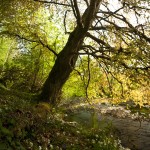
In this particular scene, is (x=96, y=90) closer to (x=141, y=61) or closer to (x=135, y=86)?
(x=135, y=86)

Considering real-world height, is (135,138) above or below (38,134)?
above

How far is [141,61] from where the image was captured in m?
11.8

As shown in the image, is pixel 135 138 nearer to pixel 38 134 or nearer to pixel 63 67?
pixel 63 67

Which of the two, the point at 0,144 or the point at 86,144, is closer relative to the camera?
the point at 0,144

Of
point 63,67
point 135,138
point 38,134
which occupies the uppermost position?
point 63,67

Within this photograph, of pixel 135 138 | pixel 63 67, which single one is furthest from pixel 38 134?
pixel 135 138

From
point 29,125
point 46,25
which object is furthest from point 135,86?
point 46,25

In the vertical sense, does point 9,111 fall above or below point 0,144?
above

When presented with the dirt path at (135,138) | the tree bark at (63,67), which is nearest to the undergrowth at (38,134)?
the tree bark at (63,67)

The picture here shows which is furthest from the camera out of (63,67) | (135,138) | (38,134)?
(135,138)

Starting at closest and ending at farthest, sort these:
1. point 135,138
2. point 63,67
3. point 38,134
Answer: point 38,134 < point 63,67 < point 135,138

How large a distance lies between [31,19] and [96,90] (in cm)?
546

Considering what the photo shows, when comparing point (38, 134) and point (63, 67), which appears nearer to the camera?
point (38, 134)

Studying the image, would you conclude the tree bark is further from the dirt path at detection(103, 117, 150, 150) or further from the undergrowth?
the dirt path at detection(103, 117, 150, 150)
